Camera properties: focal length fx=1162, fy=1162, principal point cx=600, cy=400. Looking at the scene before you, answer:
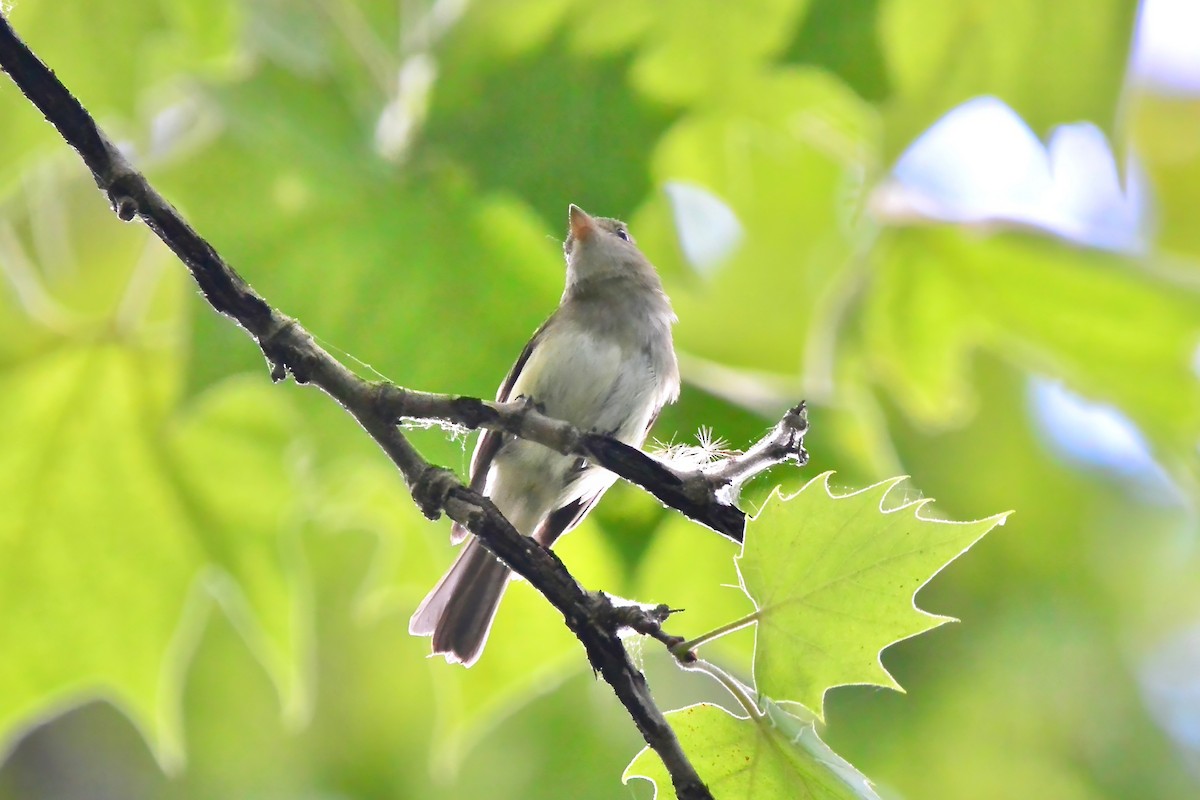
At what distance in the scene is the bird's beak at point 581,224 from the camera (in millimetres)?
2094

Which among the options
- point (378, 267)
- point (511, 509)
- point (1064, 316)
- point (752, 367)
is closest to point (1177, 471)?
point (1064, 316)

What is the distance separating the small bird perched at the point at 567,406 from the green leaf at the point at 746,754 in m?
0.86

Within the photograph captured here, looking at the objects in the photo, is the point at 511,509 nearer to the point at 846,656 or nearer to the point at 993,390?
the point at 846,656

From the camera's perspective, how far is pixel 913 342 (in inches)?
98.6

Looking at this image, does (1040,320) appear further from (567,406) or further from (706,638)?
(706,638)

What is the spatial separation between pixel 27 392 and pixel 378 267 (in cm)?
71

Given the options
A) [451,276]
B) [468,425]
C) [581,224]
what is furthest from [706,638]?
[581,224]

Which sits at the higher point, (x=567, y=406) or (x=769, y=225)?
(x=769, y=225)

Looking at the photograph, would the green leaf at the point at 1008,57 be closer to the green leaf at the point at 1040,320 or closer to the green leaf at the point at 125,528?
the green leaf at the point at 1040,320

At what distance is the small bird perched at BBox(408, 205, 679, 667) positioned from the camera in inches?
73.8

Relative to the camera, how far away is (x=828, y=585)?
35.9 inches

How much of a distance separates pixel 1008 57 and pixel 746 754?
1.58m

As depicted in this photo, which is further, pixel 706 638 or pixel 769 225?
pixel 769 225

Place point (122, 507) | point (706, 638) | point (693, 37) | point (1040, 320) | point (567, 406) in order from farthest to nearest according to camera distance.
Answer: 1. point (1040, 320)
2. point (122, 507)
3. point (693, 37)
4. point (567, 406)
5. point (706, 638)
